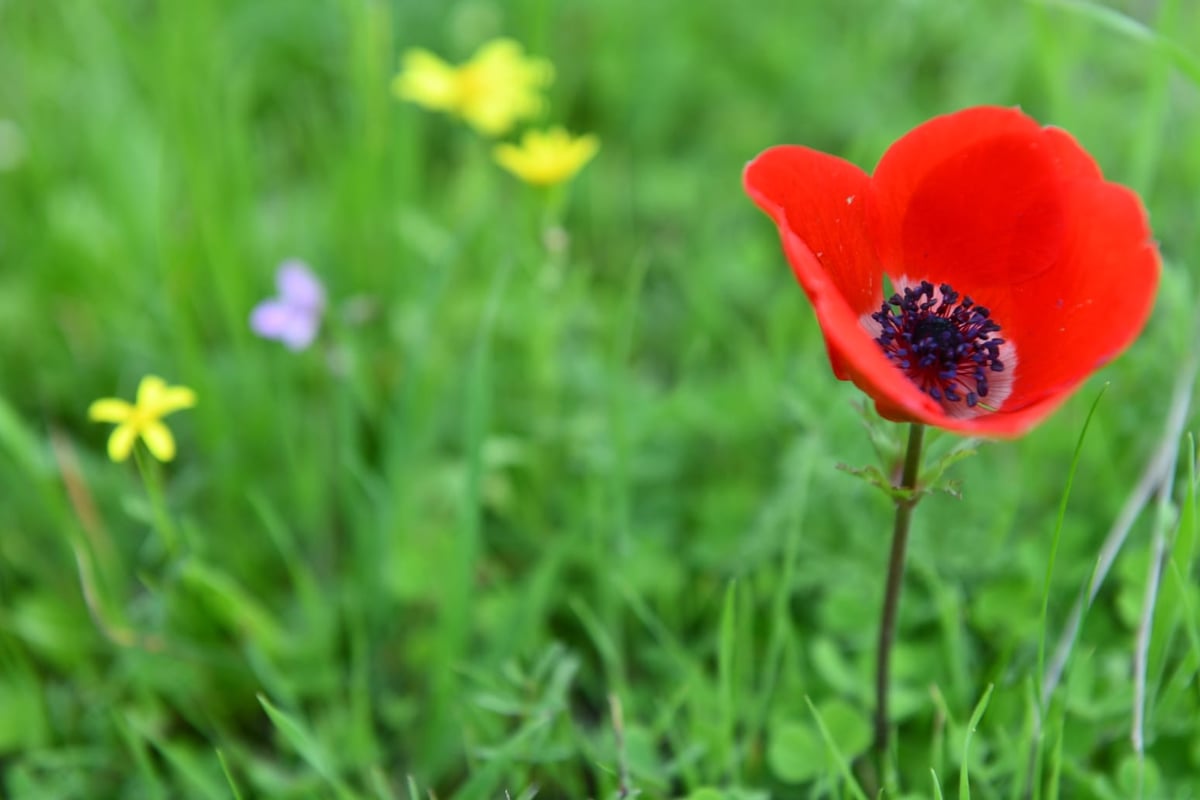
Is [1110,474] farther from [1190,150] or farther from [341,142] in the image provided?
[341,142]

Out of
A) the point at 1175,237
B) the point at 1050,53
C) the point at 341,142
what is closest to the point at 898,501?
the point at 1050,53

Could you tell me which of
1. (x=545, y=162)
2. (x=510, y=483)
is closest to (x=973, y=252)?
(x=545, y=162)

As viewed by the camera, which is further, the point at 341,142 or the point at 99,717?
the point at 341,142

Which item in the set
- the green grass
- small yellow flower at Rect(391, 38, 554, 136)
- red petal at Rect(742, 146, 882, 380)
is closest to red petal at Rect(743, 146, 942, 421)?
red petal at Rect(742, 146, 882, 380)

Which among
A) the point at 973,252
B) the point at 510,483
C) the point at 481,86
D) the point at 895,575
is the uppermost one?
the point at 481,86

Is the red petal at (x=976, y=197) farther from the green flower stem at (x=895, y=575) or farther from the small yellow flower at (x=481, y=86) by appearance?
the small yellow flower at (x=481, y=86)

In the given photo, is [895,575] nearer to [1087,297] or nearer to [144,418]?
[1087,297]

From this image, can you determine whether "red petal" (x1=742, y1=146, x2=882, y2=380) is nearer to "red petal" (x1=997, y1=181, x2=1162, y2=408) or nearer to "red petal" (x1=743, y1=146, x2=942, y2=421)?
"red petal" (x1=743, y1=146, x2=942, y2=421)

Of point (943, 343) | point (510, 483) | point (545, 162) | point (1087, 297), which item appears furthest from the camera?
point (510, 483)
